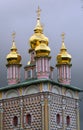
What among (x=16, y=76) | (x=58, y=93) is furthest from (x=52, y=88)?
(x=16, y=76)

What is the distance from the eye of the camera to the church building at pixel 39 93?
35.6 metres

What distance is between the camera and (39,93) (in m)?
35.8

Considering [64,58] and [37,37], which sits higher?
[37,37]

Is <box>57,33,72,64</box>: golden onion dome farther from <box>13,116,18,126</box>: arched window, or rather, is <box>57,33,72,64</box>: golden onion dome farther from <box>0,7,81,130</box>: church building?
<box>13,116,18,126</box>: arched window

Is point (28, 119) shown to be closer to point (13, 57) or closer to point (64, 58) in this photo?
point (13, 57)

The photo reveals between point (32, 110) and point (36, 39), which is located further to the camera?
point (36, 39)

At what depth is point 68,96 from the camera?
3788cm

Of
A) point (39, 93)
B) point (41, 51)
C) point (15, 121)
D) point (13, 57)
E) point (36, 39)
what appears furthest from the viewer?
point (13, 57)

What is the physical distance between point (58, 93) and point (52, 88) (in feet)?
2.94

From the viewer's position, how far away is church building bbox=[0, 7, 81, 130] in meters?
35.6

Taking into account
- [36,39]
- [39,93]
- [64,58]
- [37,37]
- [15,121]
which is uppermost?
[37,37]

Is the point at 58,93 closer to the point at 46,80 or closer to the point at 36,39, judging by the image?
the point at 46,80

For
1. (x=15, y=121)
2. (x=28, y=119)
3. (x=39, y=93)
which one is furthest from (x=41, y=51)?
(x=15, y=121)

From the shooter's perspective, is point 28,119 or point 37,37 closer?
point 28,119
